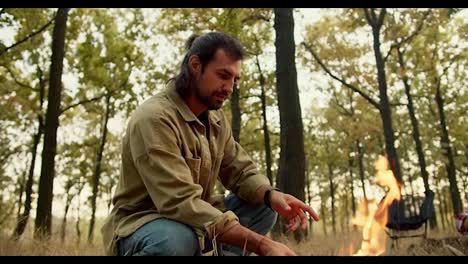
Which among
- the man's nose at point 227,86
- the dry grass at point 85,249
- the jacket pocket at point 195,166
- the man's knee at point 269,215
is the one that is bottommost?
the dry grass at point 85,249

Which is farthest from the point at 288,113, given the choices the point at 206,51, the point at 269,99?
the point at 269,99

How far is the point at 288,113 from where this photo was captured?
7.23 m

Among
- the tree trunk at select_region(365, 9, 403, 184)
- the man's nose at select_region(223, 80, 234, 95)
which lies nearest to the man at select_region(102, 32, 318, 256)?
the man's nose at select_region(223, 80, 234, 95)

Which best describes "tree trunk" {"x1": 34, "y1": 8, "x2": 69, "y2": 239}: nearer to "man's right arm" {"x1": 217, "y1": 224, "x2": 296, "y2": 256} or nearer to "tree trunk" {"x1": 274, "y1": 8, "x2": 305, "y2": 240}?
"tree trunk" {"x1": 274, "y1": 8, "x2": 305, "y2": 240}

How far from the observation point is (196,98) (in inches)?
103

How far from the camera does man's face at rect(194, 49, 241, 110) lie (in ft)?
8.31

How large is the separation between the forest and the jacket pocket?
6.40ft

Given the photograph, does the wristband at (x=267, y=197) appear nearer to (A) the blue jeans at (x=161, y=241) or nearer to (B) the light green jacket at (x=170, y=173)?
(B) the light green jacket at (x=170, y=173)

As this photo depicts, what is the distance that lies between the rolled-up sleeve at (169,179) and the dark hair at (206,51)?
1.38 feet

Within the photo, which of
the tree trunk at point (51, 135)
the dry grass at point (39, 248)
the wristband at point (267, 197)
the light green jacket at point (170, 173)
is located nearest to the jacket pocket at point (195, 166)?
the light green jacket at point (170, 173)

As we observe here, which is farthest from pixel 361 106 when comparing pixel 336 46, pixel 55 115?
pixel 55 115

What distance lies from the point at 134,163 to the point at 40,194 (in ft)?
20.6

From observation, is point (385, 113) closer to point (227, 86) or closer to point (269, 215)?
point (269, 215)

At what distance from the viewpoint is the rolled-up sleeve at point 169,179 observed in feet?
6.67
